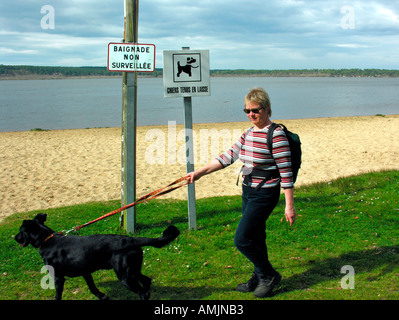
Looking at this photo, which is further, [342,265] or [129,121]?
[129,121]

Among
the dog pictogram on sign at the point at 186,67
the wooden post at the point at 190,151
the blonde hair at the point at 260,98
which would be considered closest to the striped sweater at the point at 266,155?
the blonde hair at the point at 260,98

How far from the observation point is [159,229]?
676cm

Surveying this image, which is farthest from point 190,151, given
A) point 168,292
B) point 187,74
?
point 168,292

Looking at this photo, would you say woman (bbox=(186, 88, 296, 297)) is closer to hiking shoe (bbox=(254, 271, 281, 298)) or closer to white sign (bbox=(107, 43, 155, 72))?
hiking shoe (bbox=(254, 271, 281, 298))

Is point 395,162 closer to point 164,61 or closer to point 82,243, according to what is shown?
point 164,61

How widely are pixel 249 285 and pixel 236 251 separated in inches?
49.0

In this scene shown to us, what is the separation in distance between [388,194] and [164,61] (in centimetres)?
506

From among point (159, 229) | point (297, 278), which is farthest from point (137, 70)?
point (297, 278)

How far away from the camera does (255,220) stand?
13.2ft

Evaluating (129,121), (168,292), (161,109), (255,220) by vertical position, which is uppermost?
(161,109)

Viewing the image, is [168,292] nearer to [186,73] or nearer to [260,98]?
[260,98]

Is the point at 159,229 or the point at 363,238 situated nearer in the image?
the point at 363,238

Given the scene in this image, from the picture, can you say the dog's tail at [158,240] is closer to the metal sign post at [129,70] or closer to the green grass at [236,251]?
the green grass at [236,251]

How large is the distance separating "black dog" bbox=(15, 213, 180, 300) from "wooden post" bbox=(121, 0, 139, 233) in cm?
254
